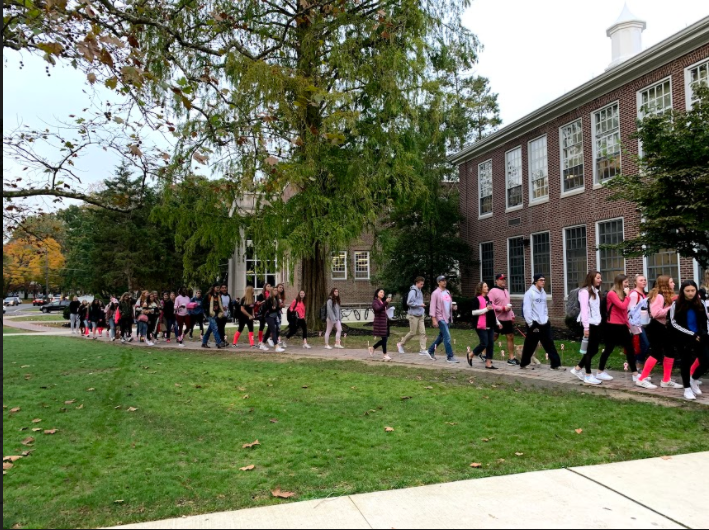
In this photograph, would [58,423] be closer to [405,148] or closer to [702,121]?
[702,121]

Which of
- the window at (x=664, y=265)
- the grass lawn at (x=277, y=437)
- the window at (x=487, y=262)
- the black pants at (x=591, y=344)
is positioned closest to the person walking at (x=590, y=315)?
the black pants at (x=591, y=344)

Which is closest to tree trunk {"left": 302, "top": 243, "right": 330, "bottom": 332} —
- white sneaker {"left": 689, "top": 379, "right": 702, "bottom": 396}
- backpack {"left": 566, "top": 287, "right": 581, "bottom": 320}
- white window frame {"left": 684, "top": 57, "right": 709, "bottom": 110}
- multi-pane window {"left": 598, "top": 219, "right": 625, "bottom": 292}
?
backpack {"left": 566, "top": 287, "right": 581, "bottom": 320}

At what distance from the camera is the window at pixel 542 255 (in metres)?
21.3

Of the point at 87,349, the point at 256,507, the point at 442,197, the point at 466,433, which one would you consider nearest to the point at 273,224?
the point at 87,349

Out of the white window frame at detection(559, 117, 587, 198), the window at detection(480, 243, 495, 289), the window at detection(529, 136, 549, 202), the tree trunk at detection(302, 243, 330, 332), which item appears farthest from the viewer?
the window at detection(480, 243, 495, 289)

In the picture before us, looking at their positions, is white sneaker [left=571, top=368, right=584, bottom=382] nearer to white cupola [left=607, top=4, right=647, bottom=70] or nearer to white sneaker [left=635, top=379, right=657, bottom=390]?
white sneaker [left=635, top=379, right=657, bottom=390]

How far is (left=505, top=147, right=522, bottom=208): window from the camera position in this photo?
2352cm

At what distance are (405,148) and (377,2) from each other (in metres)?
4.63

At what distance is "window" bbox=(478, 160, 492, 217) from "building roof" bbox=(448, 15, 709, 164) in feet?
3.95

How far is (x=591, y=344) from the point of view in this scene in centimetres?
916

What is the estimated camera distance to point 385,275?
26.5 m

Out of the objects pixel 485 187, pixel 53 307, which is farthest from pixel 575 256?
pixel 53 307

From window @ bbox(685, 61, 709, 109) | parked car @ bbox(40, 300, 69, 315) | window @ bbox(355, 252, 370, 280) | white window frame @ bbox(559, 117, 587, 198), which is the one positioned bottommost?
parked car @ bbox(40, 300, 69, 315)

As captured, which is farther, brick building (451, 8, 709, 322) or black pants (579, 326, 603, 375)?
brick building (451, 8, 709, 322)
